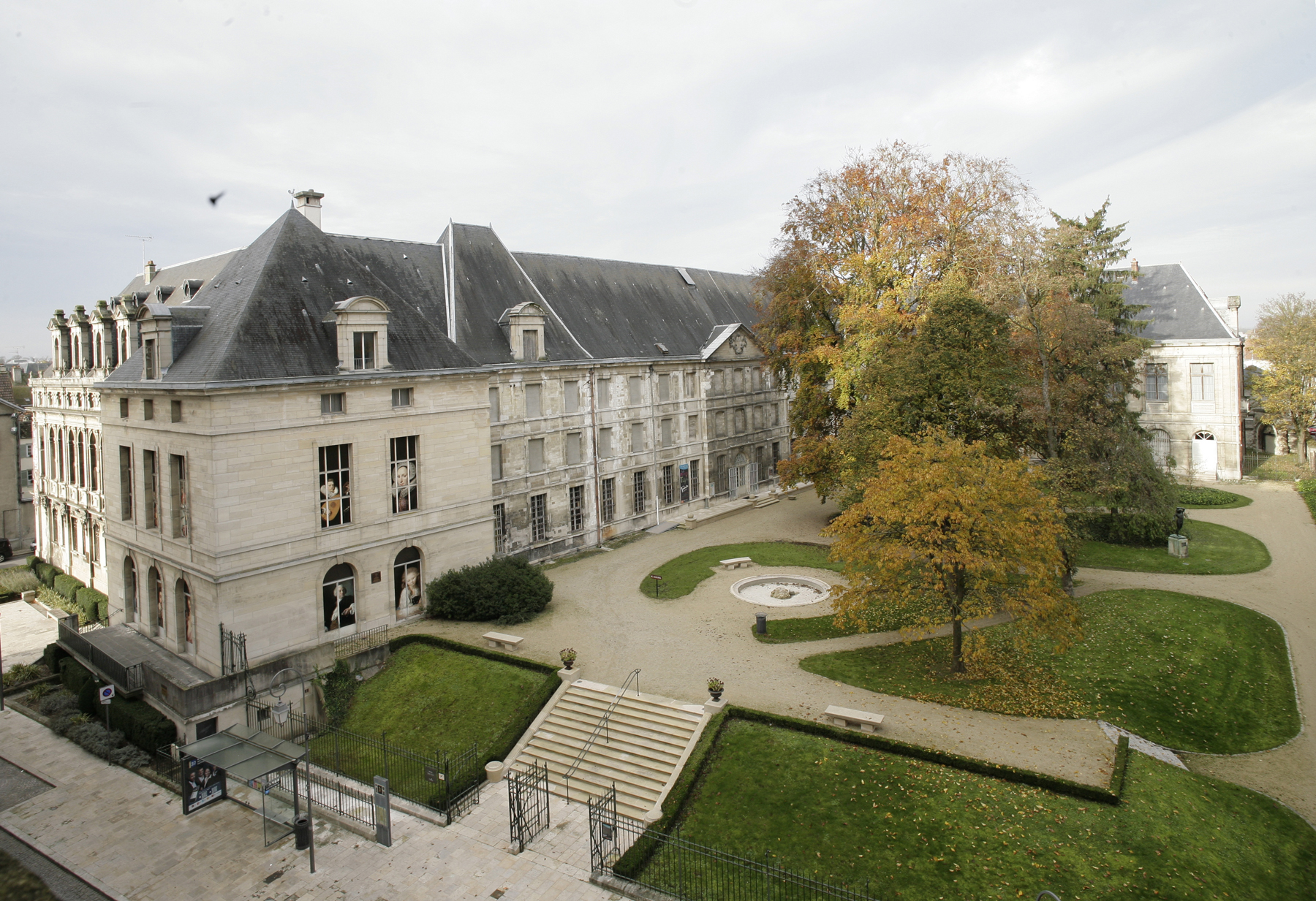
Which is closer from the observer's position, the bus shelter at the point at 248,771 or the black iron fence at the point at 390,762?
the bus shelter at the point at 248,771

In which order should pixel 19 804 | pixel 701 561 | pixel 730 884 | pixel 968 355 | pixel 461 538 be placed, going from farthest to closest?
pixel 701 561, pixel 461 538, pixel 968 355, pixel 19 804, pixel 730 884

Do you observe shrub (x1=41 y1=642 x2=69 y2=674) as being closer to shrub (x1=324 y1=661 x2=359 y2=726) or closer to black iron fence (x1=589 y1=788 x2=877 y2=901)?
shrub (x1=324 y1=661 x2=359 y2=726)

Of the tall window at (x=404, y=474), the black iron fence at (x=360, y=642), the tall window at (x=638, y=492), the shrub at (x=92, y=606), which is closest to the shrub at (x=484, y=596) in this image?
the black iron fence at (x=360, y=642)

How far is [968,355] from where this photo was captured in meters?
24.8

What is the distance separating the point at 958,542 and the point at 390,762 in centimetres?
1512

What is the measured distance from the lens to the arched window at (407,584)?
25078 millimetres

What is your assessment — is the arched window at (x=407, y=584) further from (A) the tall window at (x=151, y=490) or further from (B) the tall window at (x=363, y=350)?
(A) the tall window at (x=151, y=490)

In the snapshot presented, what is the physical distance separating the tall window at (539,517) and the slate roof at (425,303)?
20.3ft

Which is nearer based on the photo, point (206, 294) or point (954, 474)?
point (954, 474)

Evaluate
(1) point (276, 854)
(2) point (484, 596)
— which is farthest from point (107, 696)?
(2) point (484, 596)

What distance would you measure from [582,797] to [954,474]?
11.9 metres

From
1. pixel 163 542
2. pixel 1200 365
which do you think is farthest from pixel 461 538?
pixel 1200 365

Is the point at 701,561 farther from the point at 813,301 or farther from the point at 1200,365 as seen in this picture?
the point at 1200,365

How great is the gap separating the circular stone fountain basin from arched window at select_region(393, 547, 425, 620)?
11.0 m
